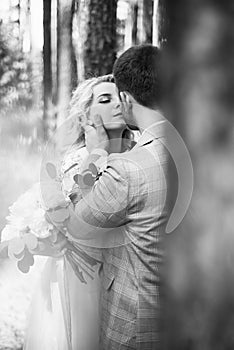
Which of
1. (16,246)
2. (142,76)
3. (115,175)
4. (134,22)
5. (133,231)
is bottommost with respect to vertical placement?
(16,246)

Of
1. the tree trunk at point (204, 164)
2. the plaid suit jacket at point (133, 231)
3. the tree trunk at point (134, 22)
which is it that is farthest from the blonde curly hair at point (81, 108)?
the tree trunk at point (204, 164)

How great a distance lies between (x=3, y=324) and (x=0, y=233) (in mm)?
308

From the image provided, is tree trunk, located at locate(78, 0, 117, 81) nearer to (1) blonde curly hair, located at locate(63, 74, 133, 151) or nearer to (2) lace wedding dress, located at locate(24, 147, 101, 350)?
(1) blonde curly hair, located at locate(63, 74, 133, 151)

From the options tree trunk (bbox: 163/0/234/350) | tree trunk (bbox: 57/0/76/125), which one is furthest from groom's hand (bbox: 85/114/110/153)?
tree trunk (bbox: 163/0/234/350)

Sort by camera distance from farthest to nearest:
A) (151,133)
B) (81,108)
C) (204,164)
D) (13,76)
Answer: (13,76)
(81,108)
(151,133)
(204,164)

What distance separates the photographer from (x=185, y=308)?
0.85 m

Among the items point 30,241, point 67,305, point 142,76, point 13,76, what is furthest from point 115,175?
point 13,76

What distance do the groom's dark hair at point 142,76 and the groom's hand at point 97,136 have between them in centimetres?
19

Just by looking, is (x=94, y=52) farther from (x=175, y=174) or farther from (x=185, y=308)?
(x=185, y=308)

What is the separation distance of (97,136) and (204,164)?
963 millimetres

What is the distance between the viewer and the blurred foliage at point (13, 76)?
1940mm

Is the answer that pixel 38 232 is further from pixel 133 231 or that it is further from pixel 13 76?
pixel 13 76

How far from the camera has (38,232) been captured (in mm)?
1704

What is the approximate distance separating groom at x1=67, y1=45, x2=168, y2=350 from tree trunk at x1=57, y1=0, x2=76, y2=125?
273mm
